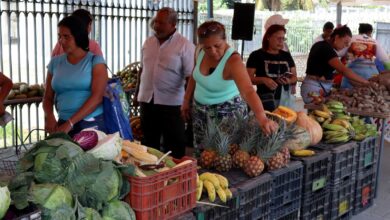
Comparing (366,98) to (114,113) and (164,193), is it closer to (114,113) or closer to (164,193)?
(114,113)

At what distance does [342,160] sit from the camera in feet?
12.1

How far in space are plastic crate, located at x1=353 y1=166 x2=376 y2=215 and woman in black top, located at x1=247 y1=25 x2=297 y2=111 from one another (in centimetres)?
114

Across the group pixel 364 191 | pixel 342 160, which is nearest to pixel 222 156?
pixel 342 160

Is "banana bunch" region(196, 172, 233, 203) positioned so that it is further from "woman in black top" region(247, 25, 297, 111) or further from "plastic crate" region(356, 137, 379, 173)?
"woman in black top" region(247, 25, 297, 111)

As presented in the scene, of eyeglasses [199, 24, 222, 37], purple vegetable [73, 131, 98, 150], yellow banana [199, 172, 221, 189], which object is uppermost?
eyeglasses [199, 24, 222, 37]

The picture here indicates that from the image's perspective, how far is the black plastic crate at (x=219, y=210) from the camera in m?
2.30

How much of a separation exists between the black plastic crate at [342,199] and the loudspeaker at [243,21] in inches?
165

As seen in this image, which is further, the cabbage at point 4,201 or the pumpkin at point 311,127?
the pumpkin at point 311,127

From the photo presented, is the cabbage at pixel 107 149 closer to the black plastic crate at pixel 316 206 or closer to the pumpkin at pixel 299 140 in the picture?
the pumpkin at pixel 299 140

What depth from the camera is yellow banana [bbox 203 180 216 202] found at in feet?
7.85

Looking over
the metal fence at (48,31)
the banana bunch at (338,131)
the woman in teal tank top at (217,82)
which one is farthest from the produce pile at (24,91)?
the banana bunch at (338,131)

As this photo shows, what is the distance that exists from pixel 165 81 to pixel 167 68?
127 mm

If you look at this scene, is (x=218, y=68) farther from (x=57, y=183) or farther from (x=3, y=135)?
(x=3, y=135)

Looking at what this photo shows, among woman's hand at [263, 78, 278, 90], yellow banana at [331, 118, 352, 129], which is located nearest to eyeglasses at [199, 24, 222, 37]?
yellow banana at [331, 118, 352, 129]
